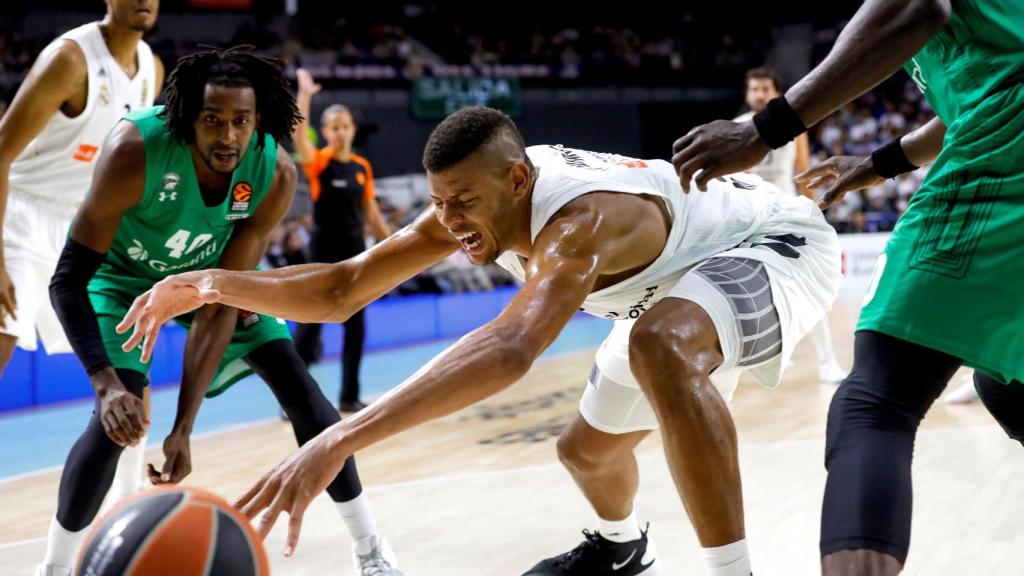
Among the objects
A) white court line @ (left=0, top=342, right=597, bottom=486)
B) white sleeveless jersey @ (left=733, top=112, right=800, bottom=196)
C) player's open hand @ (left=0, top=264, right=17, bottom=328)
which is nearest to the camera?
player's open hand @ (left=0, top=264, right=17, bottom=328)

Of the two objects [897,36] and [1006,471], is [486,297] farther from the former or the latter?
[897,36]

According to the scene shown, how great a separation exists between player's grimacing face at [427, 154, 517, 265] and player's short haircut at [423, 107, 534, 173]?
0.02 metres

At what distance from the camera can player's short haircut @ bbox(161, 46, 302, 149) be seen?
353cm

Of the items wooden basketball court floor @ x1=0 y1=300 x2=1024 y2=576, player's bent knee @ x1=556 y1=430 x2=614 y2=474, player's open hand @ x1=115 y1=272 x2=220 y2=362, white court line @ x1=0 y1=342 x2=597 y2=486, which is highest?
player's open hand @ x1=115 y1=272 x2=220 y2=362

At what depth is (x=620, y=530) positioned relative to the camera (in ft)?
12.0

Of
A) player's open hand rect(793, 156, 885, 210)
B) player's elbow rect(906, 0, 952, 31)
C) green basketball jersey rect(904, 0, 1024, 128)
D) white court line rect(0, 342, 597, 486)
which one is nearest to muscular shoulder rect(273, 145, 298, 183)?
player's open hand rect(793, 156, 885, 210)

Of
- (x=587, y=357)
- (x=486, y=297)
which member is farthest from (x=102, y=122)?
(x=486, y=297)

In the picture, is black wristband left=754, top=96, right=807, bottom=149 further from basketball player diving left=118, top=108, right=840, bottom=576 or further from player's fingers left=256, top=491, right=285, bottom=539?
player's fingers left=256, top=491, right=285, bottom=539

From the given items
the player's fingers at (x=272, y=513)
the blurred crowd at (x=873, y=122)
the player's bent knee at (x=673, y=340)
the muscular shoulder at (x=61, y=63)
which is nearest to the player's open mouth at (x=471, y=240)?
the player's bent knee at (x=673, y=340)

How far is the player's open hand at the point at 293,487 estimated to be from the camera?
2035mm

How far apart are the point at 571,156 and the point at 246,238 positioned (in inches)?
47.7

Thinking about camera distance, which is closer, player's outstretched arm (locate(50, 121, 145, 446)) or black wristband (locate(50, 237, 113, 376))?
player's outstretched arm (locate(50, 121, 145, 446))

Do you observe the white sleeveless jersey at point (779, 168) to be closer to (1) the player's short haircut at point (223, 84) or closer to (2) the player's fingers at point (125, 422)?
(1) the player's short haircut at point (223, 84)

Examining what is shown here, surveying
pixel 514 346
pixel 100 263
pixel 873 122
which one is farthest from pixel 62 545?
pixel 873 122
